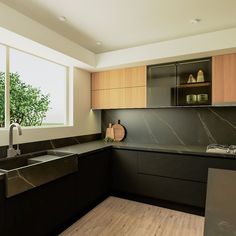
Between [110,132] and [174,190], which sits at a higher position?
[110,132]

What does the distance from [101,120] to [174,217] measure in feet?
6.85

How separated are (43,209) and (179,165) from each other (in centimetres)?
168

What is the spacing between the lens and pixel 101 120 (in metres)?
3.76

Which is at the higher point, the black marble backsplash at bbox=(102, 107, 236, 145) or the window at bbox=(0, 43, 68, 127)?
the window at bbox=(0, 43, 68, 127)

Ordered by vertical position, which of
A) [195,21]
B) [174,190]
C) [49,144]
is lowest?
[174,190]

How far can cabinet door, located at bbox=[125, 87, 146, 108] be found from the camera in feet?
9.86

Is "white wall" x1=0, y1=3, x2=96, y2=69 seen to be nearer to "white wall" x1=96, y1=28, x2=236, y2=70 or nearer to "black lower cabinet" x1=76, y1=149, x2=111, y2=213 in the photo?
"white wall" x1=96, y1=28, x2=236, y2=70

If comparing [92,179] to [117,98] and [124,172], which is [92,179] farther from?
[117,98]

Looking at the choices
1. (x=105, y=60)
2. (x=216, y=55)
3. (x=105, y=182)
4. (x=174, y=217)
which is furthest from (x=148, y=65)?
(x=174, y=217)

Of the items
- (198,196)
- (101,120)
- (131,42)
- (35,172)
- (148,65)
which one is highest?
(131,42)

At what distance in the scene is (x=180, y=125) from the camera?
3.03 metres

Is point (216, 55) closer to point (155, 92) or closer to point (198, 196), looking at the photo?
point (155, 92)

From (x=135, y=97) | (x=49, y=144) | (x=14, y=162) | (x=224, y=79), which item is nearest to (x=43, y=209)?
(x=14, y=162)

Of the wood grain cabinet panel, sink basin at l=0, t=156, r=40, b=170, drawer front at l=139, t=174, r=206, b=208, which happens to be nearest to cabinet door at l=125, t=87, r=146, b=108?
the wood grain cabinet panel
